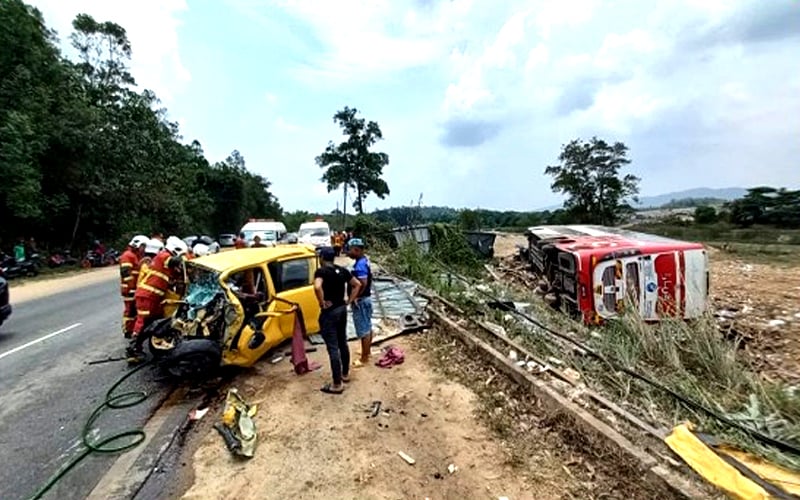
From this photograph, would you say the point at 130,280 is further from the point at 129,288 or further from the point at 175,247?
the point at 175,247

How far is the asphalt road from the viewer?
4301mm

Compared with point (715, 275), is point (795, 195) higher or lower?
higher

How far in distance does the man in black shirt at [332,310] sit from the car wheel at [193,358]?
4.24 feet

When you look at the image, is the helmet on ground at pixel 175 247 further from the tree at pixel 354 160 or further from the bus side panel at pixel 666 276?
the tree at pixel 354 160

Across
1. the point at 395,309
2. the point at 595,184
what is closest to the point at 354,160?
the point at 595,184

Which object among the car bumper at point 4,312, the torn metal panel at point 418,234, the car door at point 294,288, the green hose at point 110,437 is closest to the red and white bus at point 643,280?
the car door at point 294,288

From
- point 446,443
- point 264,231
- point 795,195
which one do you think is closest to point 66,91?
point 264,231

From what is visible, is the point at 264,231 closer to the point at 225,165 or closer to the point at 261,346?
the point at 261,346

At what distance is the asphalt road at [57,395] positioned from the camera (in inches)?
169

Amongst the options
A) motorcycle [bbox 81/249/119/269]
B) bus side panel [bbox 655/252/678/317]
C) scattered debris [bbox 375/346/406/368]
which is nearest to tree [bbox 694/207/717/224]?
bus side panel [bbox 655/252/678/317]

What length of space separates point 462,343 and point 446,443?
2.88 meters

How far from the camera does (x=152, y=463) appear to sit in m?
4.44

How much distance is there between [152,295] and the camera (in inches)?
271

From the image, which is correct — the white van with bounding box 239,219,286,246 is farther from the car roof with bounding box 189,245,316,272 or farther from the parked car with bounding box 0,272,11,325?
the car roof with bounding box 189,245,316,272
